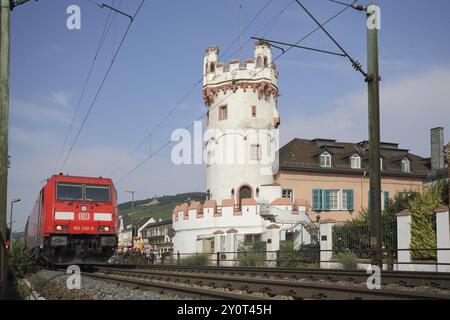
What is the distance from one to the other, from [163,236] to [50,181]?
88.7 metres

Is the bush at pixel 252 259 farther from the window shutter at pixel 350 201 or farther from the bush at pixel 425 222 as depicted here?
the window shutter at pixel 350 201

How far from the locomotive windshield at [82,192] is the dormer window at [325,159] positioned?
32.0 m

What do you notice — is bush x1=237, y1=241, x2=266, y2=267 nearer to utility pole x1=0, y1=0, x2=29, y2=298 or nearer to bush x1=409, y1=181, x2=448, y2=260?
bush x1=409, y1=181, x2=448, y2=260

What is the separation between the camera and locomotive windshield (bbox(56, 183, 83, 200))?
2067 centimetres

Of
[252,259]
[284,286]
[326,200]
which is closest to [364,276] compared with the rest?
[284,286]

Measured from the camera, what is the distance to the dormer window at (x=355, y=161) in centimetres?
5200

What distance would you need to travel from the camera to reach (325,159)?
5125 cm

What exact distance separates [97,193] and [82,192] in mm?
585

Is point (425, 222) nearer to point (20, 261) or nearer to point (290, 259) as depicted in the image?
point (290, 259)

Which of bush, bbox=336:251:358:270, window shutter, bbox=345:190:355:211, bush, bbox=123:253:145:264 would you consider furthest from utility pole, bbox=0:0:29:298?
window shutter, bbox=345:190:355:211

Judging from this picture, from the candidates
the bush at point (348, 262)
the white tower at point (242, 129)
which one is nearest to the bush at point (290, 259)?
the bush at point (348, 262)
